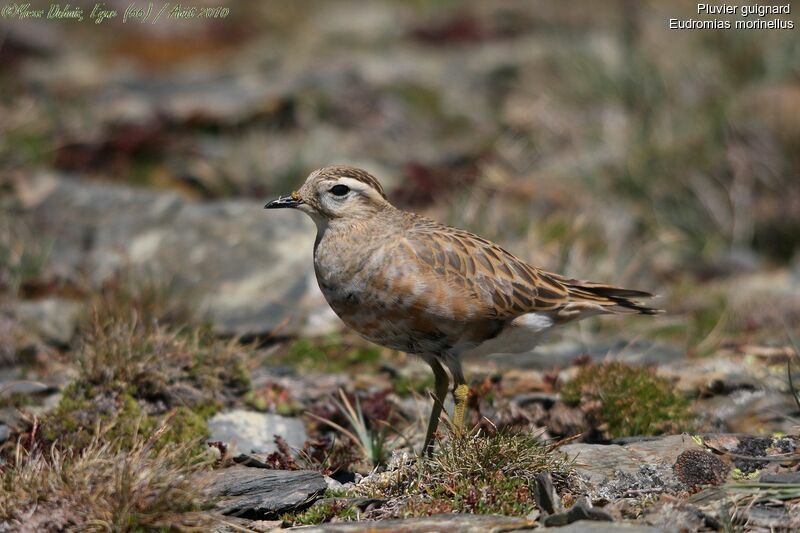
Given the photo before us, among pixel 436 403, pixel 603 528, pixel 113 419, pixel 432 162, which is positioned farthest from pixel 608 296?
pixel 432 162

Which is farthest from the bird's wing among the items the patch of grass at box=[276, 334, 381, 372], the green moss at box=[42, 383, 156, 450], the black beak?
the green moss at box=[42, 383, 156, 450]

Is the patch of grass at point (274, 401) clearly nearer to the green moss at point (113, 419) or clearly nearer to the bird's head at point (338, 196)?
the green moss at point (113, 419)

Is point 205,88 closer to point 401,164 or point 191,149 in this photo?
point 191,149

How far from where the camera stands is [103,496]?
5.54 metres

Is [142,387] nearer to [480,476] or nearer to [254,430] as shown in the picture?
[254,430]

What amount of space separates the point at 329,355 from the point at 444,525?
13.2 ft

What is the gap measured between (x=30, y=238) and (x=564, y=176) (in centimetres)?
725

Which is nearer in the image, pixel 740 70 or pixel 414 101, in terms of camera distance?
pixel 740 70

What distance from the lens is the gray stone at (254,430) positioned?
7.48 meters

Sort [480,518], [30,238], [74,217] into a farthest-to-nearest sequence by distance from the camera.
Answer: [74,217], [30,238], [480,518]

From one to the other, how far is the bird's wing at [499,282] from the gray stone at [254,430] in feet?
6.06

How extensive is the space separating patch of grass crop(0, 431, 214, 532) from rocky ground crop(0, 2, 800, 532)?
19 millimetres

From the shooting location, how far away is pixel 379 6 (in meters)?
21.7

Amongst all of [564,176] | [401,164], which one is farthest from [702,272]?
[401,164]
